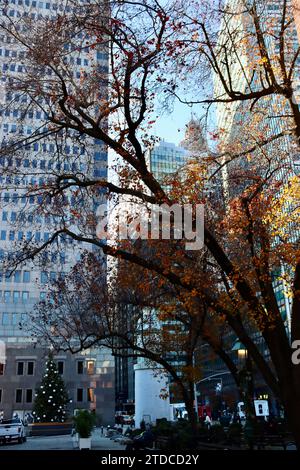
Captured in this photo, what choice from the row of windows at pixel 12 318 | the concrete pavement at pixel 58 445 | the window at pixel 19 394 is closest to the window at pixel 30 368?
the window at pixel 19 394

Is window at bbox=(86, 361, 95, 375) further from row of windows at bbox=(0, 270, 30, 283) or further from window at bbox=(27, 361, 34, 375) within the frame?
row of windows at bbox=(0, 270, 30, 283)

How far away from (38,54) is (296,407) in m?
9.62

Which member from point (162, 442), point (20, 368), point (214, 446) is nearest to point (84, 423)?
point (162, 442)

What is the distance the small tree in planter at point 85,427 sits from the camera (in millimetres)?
21422

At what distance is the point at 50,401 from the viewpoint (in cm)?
5047

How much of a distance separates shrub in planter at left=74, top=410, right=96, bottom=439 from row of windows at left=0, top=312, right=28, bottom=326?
46267mm

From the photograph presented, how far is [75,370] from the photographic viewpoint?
6506cm

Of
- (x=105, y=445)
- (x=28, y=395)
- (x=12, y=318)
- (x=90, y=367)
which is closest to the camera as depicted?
(x=105, y=445)

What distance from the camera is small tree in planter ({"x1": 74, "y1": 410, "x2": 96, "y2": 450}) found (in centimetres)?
2142

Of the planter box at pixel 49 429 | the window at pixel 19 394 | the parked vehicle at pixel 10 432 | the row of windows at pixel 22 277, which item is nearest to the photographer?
the parked vehicle at pixel 10 432

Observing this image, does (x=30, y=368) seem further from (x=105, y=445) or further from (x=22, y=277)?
(x=105, y=445)

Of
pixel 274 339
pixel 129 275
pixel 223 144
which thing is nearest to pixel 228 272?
pixel 274 339

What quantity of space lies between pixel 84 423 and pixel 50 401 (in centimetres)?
3127

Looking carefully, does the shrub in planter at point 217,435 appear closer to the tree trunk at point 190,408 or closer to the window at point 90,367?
the tree trunk at point 190,408
